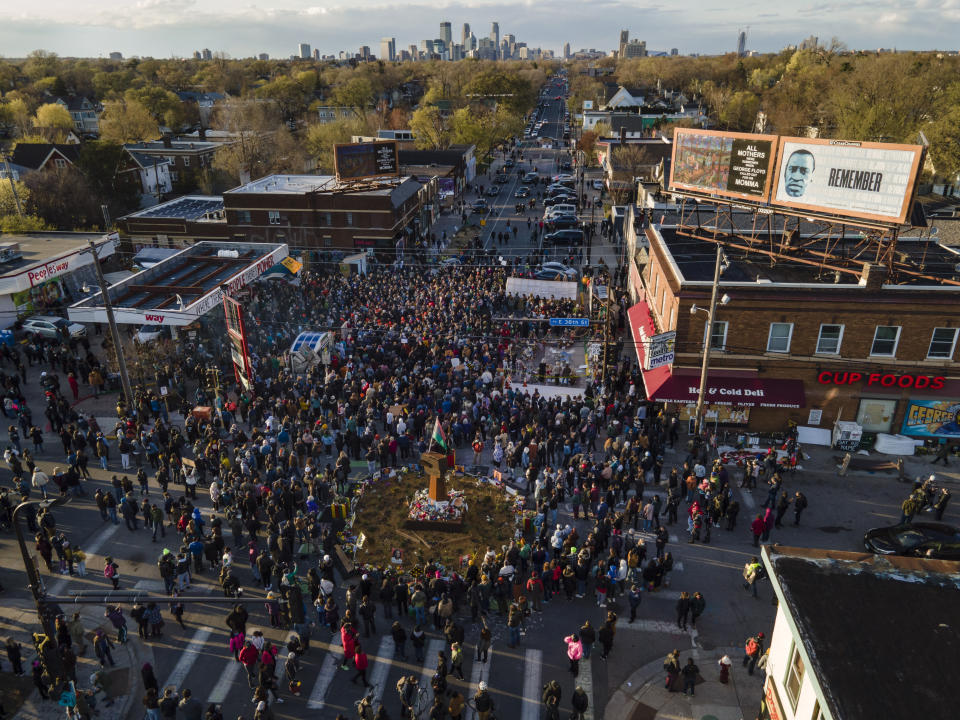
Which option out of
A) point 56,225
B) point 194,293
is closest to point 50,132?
point 56,225

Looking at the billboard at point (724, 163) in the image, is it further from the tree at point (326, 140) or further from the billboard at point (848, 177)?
the tree at point (326, 140)

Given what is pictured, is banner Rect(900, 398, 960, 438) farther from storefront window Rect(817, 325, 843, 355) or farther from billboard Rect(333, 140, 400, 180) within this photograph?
billboard Rect(333, 140, 400, 180)

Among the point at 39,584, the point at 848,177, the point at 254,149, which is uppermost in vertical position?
the point at 848,177

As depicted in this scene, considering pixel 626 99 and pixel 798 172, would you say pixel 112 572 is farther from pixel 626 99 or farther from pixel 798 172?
pixel 626 99

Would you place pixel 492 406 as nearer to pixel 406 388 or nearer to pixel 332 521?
pixel 406 388

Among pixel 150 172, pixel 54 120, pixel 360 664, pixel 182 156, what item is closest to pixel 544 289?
pixel 360 664

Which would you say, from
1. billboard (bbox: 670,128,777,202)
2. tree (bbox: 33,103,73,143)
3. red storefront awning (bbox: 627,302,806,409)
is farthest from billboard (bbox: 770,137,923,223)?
tree (bbox: 33,103,73,143)
